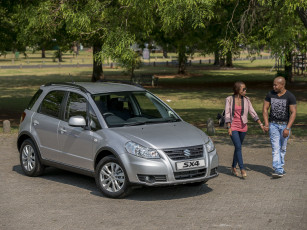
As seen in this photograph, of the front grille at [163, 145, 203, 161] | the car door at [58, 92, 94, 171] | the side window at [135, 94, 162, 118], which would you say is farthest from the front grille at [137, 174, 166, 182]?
the side window at [135, 94, 162, 118]

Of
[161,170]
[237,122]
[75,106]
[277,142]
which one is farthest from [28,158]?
[277,142]

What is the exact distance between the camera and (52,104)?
1100cm

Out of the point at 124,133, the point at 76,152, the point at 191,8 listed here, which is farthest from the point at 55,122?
the point at 191,8

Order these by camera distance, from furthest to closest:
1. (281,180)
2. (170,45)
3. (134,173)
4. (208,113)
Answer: (170,45), (208,113), (281,180), (134,173)

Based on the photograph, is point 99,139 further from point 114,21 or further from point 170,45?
point 170,45

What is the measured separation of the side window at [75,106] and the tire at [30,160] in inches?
41.5

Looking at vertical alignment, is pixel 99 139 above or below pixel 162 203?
above

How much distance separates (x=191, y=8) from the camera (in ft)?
46.9

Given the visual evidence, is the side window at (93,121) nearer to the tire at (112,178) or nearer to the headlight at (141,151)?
the tire at (112,178)

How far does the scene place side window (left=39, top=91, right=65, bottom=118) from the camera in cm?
1081

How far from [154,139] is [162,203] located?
0.93m

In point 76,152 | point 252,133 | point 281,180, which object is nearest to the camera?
point 76,152

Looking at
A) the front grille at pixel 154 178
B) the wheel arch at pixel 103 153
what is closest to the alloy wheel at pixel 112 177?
the wheel arch at pixel 103 153

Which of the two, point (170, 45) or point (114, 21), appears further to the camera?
point (170, 45)
